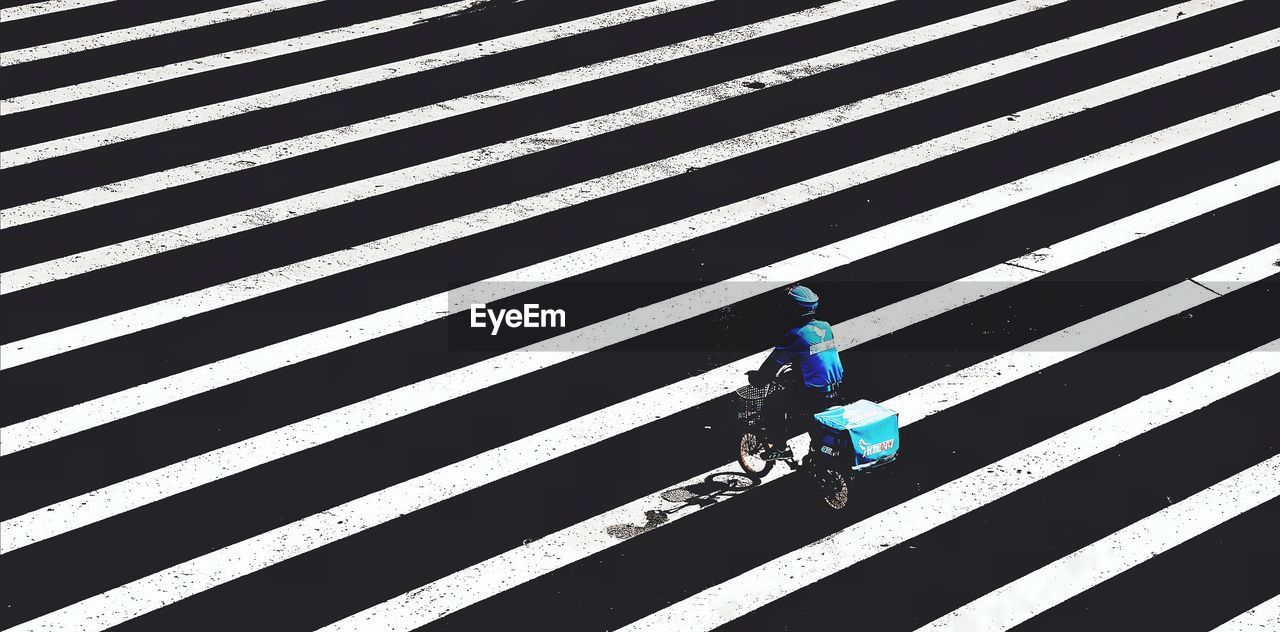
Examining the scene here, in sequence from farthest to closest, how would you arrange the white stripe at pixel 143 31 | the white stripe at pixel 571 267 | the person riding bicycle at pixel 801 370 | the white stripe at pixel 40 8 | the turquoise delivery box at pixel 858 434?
the white stripe at pixel 40 8 < the white stripe at pixel 143 31 < the white stripe at pixel 571 267 < the person riding bicycle at pixel 801 370 < the turquoise delivery box at pixel 858 434

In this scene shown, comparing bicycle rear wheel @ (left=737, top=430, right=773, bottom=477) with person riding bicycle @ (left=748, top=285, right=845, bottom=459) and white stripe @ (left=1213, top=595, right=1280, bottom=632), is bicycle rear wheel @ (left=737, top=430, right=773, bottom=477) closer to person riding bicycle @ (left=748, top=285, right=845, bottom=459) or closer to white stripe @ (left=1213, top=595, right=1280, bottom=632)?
person riding bicycle @ (left=748, top=285, right=845, bottom=459)

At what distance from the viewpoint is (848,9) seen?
12.3 metres

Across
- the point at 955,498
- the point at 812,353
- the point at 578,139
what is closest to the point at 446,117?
the point at 578,139

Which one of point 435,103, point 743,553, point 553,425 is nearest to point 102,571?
point 553,425

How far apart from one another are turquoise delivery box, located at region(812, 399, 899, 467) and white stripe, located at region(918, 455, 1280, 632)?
0.91 m

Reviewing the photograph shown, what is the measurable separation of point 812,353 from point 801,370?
120 mm

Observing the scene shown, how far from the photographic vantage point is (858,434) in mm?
7234

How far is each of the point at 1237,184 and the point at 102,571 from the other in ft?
26.6

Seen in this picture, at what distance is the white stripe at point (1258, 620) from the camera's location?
6.69 meters

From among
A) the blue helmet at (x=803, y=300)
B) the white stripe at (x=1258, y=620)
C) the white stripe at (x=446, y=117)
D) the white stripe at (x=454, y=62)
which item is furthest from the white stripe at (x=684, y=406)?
the white stripe at (x=454, y=62)

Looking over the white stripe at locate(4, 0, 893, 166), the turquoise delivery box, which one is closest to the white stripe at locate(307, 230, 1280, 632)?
the turquoise delivery box

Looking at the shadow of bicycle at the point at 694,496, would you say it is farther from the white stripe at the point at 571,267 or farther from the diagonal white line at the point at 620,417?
the white stripe at the point at 571,267
